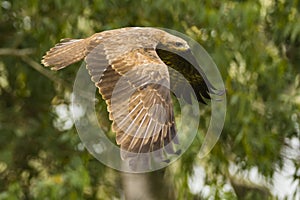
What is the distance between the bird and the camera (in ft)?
3.26

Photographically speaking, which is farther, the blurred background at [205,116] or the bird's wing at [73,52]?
the blurred background at [205,116]

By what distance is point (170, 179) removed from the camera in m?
3.91

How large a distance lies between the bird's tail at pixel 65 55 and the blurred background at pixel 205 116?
194cm

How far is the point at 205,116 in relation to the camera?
3.53m

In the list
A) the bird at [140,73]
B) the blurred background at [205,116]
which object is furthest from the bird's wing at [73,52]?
the blurred background at [205,116]

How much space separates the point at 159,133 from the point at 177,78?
0.12 m

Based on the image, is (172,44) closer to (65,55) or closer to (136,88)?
(136,88)

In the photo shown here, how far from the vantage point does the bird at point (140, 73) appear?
0.99 m

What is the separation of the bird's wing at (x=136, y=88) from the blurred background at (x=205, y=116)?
82.0 inches

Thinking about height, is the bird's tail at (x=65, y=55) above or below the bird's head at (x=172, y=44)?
below

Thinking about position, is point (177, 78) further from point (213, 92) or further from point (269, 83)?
point (269, 83)

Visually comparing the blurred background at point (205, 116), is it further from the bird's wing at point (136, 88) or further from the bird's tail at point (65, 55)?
the bird's wing at point (136, 88)

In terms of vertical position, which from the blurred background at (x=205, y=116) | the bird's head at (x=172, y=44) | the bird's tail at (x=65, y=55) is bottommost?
the blurred background at (x=205, y=116)

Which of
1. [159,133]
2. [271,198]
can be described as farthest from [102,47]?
[271,198]
